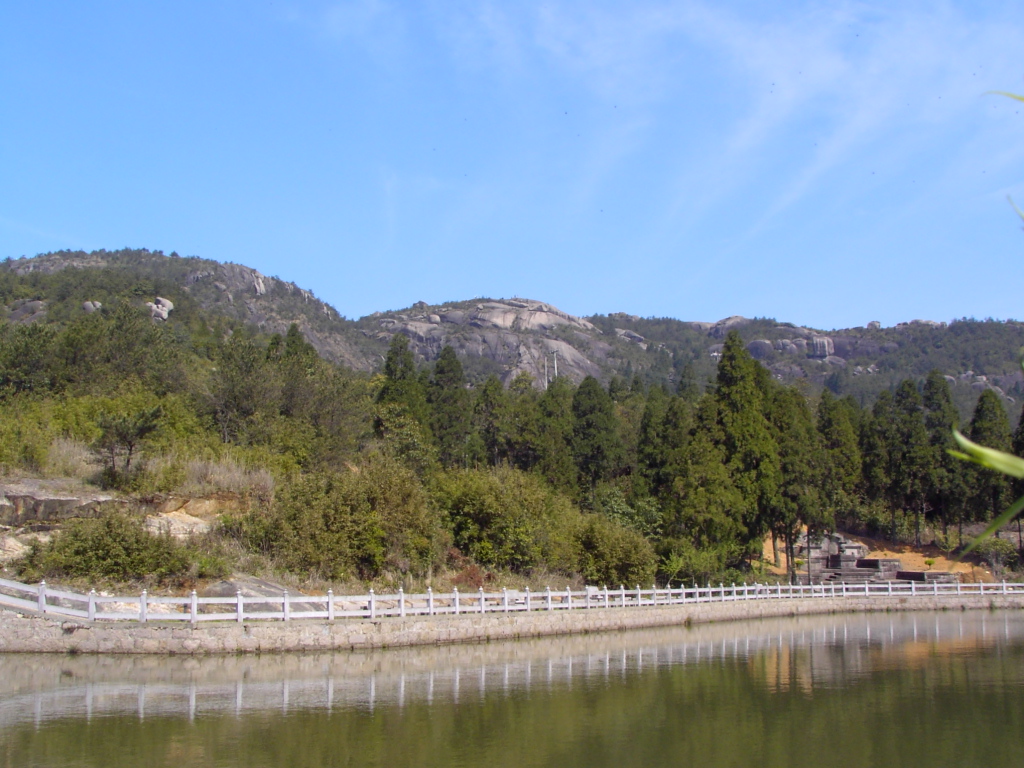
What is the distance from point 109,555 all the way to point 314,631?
683 cm

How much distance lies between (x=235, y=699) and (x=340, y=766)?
15.7 feet

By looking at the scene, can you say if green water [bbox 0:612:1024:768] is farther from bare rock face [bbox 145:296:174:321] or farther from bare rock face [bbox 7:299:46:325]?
bare rock face [bbox 145:296:174:321]

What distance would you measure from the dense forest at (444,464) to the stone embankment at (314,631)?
13.9 ft

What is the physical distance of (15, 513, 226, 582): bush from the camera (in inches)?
973

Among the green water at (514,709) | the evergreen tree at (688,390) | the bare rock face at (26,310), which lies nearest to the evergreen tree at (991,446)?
the evergreen tree at (688,390)

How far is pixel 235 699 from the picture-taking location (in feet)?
53.6

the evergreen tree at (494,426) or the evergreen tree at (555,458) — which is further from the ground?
the evergreen tree at (494,426)

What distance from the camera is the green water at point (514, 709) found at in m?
13.1

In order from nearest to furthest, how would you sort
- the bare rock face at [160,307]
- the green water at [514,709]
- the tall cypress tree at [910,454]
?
the green water at [514,709]
the tall cypress tree at [910,454]
the bare rock face at [160,307]

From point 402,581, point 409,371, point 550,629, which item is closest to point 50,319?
point 409,371

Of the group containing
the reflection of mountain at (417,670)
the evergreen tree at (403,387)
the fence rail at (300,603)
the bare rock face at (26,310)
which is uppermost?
the bare rock face at (26,310)

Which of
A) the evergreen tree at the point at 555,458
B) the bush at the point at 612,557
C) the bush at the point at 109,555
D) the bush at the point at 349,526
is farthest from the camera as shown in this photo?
the evergreen tree at the point at 555,458

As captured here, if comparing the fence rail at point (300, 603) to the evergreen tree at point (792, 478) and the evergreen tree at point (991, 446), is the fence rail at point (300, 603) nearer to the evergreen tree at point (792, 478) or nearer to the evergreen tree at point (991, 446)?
the evergreen tree at point (792, 478)

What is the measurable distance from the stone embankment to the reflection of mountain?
0.35 metres
